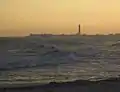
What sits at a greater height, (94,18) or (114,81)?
(94,18)

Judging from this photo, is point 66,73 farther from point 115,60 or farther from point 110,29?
point 110,29

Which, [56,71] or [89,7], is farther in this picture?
[89,7]

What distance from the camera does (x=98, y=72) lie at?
1346 mm

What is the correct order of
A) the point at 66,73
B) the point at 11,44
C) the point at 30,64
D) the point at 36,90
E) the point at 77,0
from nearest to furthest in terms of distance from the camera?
the point at 36,90, the point at 66,73, the point at 30,64, the point at 11,44, the point at 77,0

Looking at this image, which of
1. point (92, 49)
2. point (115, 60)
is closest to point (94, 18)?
point (92, 49)

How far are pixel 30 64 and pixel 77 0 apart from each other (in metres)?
1.10

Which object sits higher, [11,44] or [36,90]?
[11,44]

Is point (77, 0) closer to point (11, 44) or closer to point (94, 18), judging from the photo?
point (94, 18)

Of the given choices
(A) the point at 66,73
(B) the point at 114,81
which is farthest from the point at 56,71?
(B) the point at 114,81

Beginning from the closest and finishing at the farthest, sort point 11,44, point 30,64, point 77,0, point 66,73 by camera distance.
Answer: point 66,73, point 30,64, point 11,44, point 77,0

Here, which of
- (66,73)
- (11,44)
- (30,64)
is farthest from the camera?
(11,44)

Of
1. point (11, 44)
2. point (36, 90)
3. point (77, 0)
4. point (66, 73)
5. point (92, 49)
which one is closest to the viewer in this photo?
point (36, 90)

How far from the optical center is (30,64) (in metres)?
1.46

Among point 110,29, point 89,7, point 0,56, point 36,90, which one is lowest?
point 36,90
